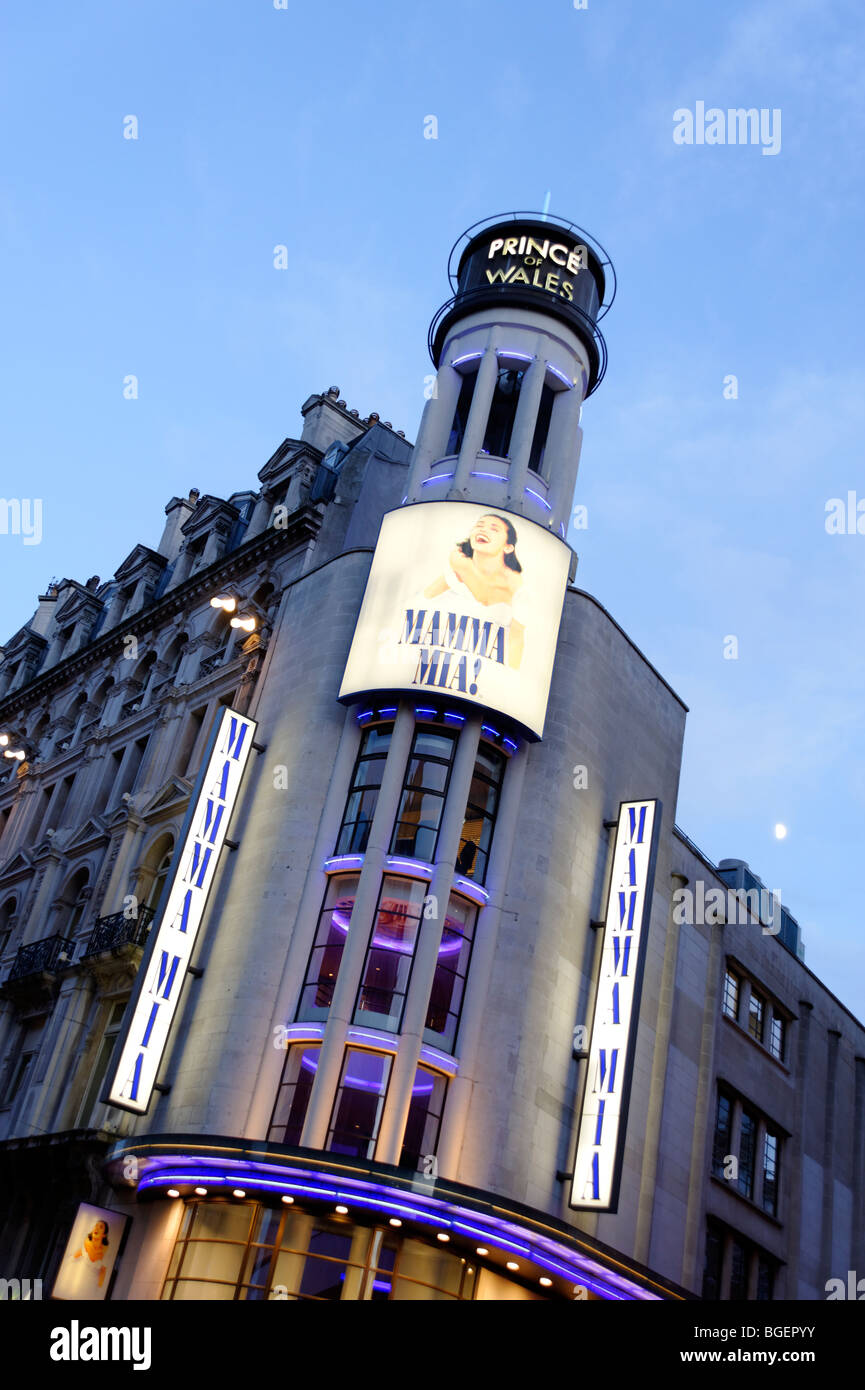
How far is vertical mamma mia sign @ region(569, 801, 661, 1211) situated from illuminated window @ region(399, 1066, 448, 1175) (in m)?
3.14

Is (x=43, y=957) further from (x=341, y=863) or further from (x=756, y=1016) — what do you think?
(x=756, y=1016)

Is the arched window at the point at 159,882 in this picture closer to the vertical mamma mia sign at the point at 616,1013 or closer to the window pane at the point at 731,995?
the vertical mamma mia sign at the point at 616,1013

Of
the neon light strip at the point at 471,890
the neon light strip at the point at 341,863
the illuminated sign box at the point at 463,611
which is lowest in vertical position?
the neon light strip at the point at 471,890

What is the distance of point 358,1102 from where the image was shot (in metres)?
28.6

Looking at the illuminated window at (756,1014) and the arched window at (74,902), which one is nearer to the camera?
the illuminated window at (756,1014)

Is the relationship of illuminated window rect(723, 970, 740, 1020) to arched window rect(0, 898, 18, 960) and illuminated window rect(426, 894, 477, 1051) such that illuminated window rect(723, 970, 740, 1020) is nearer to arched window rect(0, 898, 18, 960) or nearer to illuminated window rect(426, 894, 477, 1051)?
illuminated window rect(426, 894, 477, 1051)

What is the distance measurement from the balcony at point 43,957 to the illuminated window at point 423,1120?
13.2m

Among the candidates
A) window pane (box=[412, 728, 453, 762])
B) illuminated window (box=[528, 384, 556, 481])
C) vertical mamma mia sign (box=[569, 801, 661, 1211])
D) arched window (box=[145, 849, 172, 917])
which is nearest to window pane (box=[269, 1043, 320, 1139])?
vertical mamma mia sign (box=[569, 801, 661, 1211])

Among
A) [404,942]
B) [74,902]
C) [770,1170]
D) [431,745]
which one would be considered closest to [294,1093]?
[404,942]

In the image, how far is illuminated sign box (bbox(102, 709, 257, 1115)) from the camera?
30000 millimetres

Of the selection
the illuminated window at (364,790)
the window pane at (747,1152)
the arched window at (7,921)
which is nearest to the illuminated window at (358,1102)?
the illuminated window at (364,790)

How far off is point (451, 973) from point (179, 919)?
6343 millimetres

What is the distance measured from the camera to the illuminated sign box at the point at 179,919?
30000 millimetres
